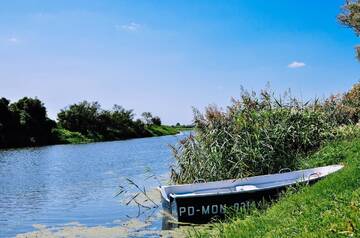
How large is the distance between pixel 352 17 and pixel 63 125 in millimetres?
79432

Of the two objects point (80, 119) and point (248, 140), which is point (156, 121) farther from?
point (248, 140)

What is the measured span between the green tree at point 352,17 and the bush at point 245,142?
1830 cm

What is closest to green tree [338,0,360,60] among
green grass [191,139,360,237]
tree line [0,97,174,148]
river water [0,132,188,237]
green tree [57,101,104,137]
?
river water [0,132,188,237]

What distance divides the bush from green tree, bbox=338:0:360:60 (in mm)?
18297

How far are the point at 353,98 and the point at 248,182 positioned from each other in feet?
50.2

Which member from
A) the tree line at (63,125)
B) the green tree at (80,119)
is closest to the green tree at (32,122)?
the tree line at (63,125)

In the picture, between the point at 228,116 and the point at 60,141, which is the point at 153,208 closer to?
the point at 228,116

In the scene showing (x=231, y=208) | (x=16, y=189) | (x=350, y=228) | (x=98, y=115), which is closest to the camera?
(x=350, y=228)

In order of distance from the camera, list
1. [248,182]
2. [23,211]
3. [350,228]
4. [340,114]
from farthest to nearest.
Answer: [340,114] < [23,211] < [248,182] < [350,228]

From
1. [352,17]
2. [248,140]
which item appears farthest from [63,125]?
[248,140]

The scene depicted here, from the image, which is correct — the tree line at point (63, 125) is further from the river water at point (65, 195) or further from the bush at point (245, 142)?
the bush at point (245, 142)

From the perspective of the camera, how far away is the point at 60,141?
95.7 meters

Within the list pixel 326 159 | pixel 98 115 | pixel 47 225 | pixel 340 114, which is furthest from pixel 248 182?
pixel 98 115

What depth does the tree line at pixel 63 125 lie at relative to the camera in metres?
86.1
